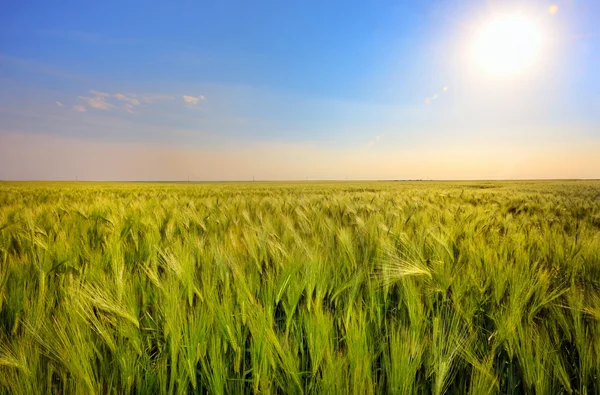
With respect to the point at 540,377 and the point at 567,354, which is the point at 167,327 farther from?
the point at 567,354

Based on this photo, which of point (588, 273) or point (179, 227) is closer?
point (588, 273)

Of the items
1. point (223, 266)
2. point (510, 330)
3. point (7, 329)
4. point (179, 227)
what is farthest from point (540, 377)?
point (179, 227)

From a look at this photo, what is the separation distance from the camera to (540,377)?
3.14 ft

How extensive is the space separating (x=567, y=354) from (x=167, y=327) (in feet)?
4.94

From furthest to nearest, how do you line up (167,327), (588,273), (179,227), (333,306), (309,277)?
1. (179,227)
2. (588,273)
3. (333,306)
4. (309,277)
5. (167,327)

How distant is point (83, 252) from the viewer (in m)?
2.30

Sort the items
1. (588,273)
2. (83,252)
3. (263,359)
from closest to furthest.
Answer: (263,359) → (588,273) → (83,252)

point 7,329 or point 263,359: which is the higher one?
point 263,359

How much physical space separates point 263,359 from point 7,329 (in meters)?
A: 1.27

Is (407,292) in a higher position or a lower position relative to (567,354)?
higher

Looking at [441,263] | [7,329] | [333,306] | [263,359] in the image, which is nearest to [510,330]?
[441,263]

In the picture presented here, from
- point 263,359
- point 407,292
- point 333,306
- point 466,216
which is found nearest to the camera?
point 263,359

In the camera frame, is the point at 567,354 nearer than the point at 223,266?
Yes

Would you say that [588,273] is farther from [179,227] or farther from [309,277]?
[179,227]
